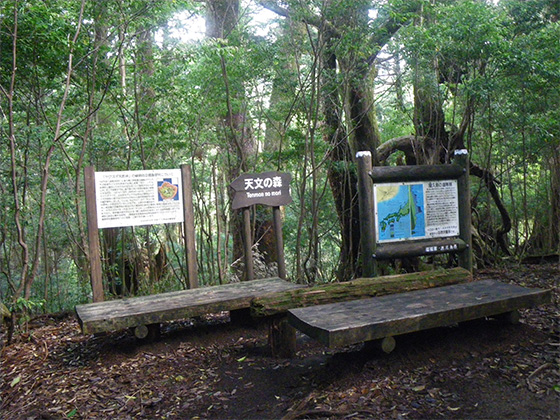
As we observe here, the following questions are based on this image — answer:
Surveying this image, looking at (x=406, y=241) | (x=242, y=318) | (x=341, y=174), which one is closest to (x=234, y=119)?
(x=341, y=174)

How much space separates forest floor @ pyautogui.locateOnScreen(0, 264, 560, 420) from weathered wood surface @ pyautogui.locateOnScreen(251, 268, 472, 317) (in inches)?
20.0

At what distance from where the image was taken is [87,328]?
13.3 ft

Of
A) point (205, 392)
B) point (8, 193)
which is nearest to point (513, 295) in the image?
point (205, 392)

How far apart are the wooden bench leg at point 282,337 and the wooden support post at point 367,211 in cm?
139

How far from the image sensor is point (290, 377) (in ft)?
12.7

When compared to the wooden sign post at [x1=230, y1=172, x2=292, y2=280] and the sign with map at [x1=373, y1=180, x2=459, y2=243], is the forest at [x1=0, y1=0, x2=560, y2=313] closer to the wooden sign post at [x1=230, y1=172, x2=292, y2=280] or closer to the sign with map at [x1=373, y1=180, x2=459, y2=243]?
the wooden sign post at [x1=230, y1=172, x2=292, y2=280]

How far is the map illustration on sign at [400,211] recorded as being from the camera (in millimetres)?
5441

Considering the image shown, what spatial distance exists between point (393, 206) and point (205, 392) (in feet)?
9.84

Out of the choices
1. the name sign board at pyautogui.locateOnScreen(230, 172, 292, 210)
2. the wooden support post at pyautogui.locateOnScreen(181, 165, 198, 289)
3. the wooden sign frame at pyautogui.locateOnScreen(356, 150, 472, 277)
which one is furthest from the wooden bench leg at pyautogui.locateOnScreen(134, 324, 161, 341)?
the wooden sign frame at pyautogui.locateOnScreen(356, 150, 472, 277)

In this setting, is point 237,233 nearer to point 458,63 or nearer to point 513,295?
point 458,63

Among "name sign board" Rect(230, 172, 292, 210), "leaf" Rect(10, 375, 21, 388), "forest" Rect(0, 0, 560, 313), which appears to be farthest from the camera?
"forest" Rect(0, 0, 560, 313)

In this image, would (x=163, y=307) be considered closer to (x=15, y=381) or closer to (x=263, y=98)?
(x=15, y=381)

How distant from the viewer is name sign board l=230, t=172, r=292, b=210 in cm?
590

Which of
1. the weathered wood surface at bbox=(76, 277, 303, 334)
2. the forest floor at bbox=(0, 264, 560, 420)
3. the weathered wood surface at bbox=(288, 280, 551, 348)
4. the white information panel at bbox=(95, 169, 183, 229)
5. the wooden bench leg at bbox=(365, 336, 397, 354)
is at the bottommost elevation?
the forest floor at bbox=(0, 264, 560, 420)
